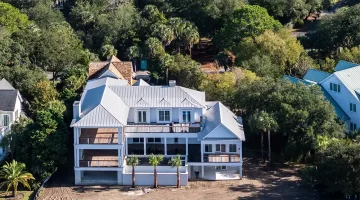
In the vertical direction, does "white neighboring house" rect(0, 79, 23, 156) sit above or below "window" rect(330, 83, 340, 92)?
below

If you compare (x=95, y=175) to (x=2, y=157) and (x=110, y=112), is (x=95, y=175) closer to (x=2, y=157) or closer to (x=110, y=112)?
(x=110, y=112)

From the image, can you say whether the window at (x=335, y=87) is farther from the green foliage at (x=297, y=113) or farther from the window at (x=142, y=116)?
the window at (x=142, y=116)

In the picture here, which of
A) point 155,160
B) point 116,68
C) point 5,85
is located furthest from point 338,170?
point 5,85

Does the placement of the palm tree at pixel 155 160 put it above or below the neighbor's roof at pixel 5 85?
below

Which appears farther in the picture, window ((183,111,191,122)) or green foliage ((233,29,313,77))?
green foliage ((233,29,313,77))

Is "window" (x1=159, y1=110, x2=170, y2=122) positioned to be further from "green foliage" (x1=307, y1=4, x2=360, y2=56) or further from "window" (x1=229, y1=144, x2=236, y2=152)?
"green foliage" (x1=307, y1=4, x2=360, y2=56)

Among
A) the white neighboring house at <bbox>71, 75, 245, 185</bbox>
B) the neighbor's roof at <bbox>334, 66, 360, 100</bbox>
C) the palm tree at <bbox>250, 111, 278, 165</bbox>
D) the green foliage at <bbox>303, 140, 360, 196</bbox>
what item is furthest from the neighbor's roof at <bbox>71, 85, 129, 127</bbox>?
the neighbor's roof at <bbox>334, 66, 360, 100</bbox>

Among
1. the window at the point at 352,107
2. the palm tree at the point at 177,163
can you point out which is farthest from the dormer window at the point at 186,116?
the window at the point at 352,107
